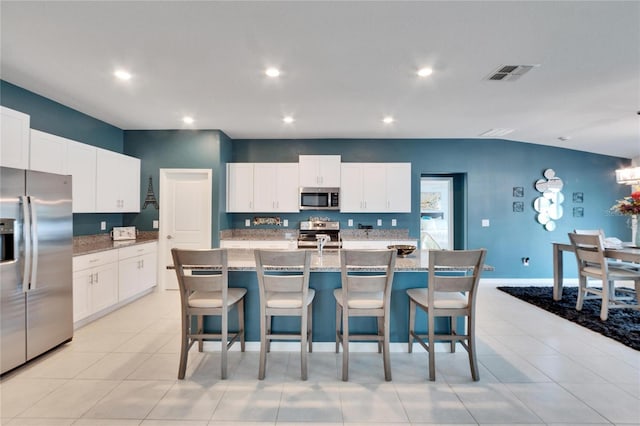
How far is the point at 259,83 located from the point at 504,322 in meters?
3.95

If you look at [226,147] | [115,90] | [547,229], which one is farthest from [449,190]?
[115,90]

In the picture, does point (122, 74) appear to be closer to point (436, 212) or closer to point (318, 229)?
point (318, 229)

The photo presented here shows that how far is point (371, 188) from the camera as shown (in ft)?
17.0

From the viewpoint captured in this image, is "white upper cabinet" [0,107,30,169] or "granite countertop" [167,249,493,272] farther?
"white upper cabinet" [0,107,30,169]

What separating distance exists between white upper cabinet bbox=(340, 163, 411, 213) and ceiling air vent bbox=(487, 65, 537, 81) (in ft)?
7.85

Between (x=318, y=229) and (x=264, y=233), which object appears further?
(x=264, y=233)

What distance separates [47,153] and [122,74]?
4.16 feet

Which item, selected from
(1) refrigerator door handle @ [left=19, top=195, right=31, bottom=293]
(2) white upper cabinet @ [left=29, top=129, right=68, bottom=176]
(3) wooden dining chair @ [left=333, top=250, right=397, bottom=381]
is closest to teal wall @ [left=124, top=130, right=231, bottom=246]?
(2) white upper cabinet @ [left=29, top=129, right=68, bottom=176]

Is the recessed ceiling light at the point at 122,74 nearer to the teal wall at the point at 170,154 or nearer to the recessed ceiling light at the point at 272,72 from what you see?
the recessed ceiling light at the point at 272,72

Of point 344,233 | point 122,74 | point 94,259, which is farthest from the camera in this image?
point 344,233

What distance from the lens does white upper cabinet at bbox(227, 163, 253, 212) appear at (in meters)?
5.14

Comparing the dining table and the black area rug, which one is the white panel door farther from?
the dining table

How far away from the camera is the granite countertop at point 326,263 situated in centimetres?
238

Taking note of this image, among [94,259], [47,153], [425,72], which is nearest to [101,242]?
[94,259]
